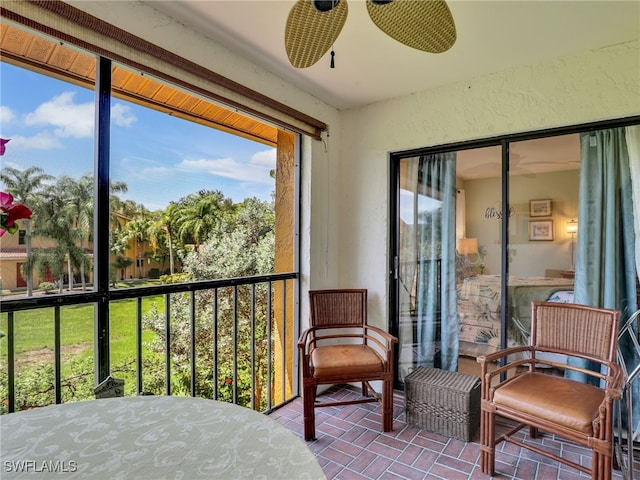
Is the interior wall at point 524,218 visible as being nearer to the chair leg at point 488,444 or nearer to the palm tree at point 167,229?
the chair leg at point 488,444

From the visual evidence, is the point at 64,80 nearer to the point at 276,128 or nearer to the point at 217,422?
the point at 276,128

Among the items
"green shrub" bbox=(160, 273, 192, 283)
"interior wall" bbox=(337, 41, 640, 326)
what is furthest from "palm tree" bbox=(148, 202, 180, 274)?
"interior wall" bbox=(337, 41, 640, 326)

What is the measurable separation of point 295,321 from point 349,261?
713mm

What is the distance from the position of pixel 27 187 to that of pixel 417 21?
5.75 ft

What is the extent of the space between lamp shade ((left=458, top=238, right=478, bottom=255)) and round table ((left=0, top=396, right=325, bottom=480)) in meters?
2.16

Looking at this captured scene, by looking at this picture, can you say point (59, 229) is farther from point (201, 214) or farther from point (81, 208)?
point (201, 214)

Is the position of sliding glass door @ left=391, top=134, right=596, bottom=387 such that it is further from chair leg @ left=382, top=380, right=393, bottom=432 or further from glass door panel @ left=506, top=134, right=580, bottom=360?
chair leg @ left=382, top=380, right=393, bottom=432

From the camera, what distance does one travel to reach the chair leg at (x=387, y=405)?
225 centimetres

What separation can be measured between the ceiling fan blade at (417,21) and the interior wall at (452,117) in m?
1.18

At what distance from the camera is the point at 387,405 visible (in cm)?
226

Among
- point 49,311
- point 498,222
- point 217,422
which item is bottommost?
point 217,422

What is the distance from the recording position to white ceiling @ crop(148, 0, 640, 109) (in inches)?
68.2

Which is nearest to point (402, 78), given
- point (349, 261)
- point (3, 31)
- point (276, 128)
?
point (276, 128)

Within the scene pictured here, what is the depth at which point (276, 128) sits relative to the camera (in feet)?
9.17
